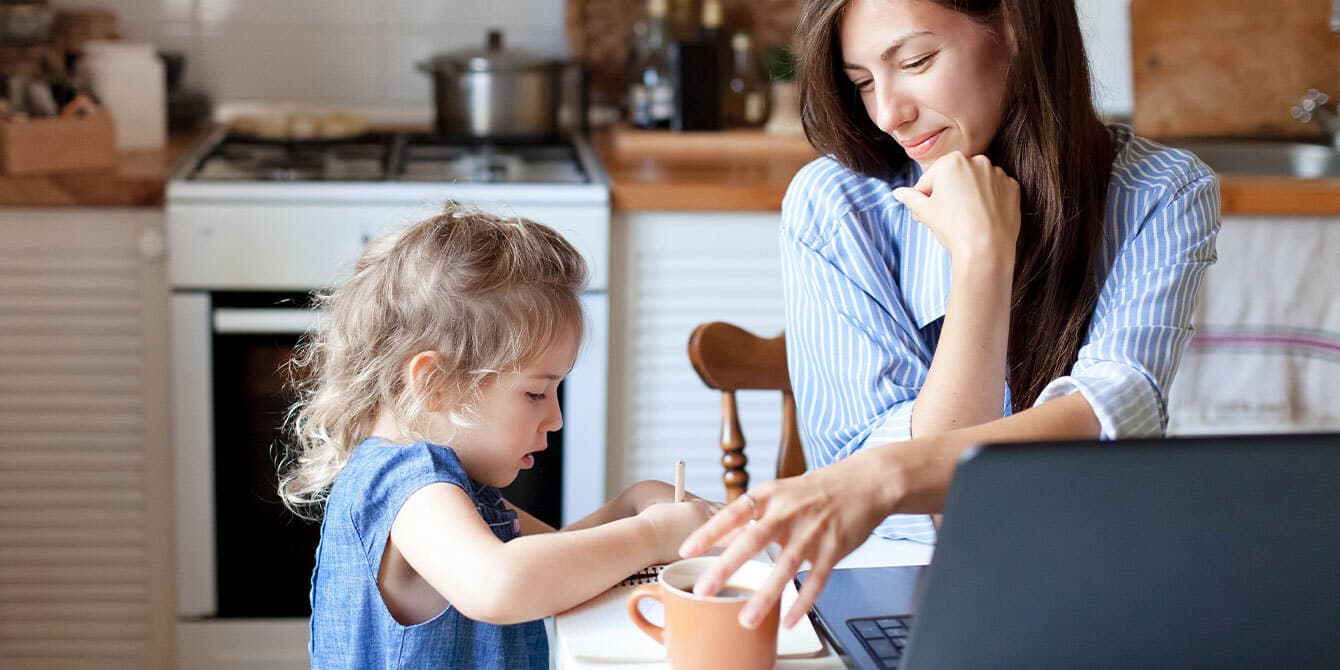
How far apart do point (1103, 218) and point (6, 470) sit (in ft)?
5.92

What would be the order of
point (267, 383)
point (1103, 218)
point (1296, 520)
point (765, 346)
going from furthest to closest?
point (267, 383) → point (765, 346) → point (1103, 218) → point (1296, 520)

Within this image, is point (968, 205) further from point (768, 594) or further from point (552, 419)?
point (768, 594)

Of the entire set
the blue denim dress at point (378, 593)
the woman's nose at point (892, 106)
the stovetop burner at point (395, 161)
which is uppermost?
the woman's nose at point (892, 106)

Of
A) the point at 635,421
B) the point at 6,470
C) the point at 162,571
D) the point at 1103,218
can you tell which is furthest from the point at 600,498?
the point at 1103,218

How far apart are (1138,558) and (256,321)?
5.75 ft

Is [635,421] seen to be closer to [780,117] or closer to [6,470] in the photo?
[780,117]

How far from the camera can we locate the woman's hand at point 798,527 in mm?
794

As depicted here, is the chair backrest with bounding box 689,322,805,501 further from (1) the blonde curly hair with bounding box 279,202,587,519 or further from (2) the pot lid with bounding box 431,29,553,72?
(2) the pot lid with bounding box 431,29,553,72

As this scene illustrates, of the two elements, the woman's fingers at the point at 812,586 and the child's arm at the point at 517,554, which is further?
the child's arm at the point at 517,554

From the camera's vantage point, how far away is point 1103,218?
1.33 metres

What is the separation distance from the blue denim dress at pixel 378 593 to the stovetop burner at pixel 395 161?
43.0 inches

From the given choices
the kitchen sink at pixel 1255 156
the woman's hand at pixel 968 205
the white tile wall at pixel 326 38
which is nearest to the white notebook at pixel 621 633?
the woman's hand at pixel 968 205

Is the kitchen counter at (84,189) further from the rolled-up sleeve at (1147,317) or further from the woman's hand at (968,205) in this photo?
the rolled-up sleeve at (1147,317)

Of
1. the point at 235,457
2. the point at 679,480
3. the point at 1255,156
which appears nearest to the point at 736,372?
the point at 679,480
